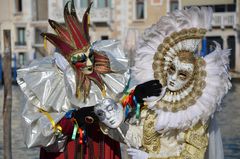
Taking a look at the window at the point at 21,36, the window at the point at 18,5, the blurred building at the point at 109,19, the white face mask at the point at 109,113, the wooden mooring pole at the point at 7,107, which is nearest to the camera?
the white face mask at the point at 109,113

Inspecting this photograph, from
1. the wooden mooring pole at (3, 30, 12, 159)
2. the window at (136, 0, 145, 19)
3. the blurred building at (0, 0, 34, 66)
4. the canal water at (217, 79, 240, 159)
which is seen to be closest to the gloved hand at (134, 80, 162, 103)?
the canal water at (217, 79, 240, 159)

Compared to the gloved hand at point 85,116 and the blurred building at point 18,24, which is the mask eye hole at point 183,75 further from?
→ the blurred building at point 18,24

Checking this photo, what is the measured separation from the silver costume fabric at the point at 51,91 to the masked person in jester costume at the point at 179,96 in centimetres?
15

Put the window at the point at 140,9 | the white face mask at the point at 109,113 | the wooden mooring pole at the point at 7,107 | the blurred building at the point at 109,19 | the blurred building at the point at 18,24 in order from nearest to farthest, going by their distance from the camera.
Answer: the white face mask at the point at 109,113 < the wooden mooring pole at the point at 7,107 < the blurred building at the point at 109,19 < the window at the point at 140,9 < the blurred building at the point at 18,24

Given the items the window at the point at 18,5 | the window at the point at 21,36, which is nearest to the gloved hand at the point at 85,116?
the window at the point at 21,36

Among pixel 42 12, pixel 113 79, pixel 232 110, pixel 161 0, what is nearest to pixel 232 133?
pixel 232 110

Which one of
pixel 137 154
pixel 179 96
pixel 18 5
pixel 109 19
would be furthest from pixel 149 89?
pixel 18 5

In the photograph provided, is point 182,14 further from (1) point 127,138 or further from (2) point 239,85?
(2) point 239,85

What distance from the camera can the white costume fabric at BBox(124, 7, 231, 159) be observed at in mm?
2775

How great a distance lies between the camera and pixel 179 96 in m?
2.84

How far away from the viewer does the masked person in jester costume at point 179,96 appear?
2789 mm

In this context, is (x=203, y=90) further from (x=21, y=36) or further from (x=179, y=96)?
(x=21, y=36)

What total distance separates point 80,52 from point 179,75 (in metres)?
0.49

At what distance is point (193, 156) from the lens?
2.80 m
